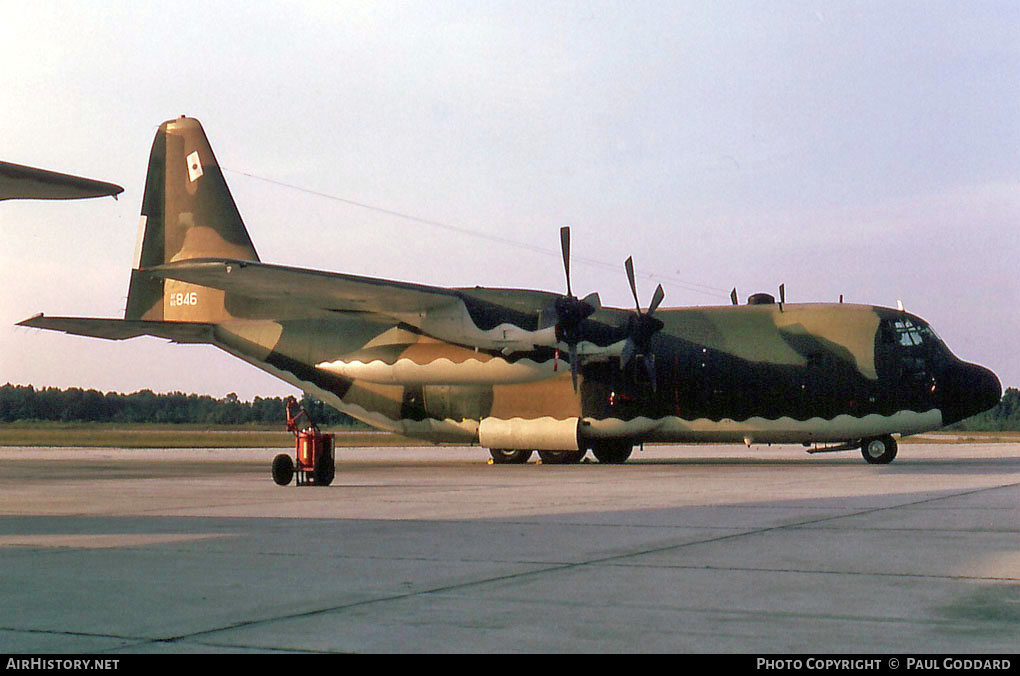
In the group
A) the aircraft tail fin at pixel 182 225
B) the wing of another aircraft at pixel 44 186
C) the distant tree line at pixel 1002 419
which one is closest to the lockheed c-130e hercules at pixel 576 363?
the aircraft tail fin at pixel 182 225

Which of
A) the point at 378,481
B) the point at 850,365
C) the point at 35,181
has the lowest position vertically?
the point at 378,481

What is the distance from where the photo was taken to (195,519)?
1262 centimetres

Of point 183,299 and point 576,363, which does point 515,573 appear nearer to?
point 576,363

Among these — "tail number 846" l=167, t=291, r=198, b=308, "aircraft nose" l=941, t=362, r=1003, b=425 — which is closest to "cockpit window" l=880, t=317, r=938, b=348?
"aircraft nose" l=941, t=362, r=1003, b=425

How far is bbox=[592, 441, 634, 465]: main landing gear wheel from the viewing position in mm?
30578

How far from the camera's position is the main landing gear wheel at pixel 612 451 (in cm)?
3058

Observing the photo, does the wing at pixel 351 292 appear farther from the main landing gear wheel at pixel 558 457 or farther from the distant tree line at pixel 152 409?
the distant tree line at pixel 152 409

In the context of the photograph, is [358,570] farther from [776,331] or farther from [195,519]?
[776,331]

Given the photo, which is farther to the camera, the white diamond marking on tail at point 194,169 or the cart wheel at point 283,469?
the white diamond marking on tail at point 194,169

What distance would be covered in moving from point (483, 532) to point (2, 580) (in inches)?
190

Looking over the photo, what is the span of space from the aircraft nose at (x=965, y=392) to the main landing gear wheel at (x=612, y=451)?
8.64 m

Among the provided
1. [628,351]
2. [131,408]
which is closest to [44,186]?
[628,351]

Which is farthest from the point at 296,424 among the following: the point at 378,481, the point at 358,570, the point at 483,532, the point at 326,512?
the point at 358,570

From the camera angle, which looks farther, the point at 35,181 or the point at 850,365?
the point at 850,365
